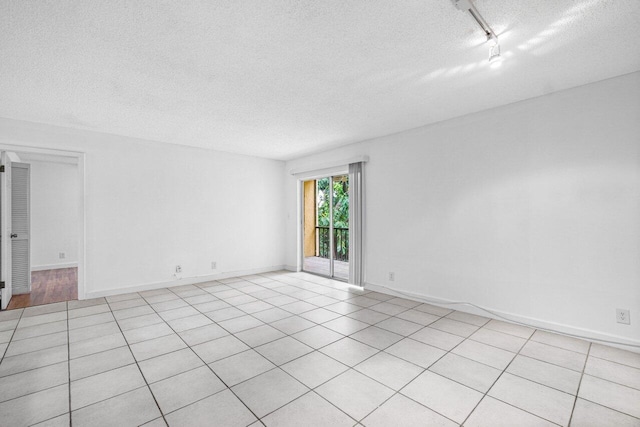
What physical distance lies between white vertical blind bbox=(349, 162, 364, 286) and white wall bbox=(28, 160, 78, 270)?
20.9 feet

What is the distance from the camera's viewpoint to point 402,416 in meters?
1.81

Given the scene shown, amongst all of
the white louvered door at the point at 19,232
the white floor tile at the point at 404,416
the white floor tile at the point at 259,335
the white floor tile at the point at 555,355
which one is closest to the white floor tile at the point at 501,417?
the white floor tile at the point at 404,416

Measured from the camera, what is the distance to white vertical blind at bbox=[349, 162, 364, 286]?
4914mm

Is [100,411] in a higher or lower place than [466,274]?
lower

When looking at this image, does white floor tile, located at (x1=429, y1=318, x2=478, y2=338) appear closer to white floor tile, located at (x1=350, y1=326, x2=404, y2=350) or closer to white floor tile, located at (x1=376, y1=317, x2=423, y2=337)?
white floor tile, located at (x1=376, y1=317, x2=423, y2=337)

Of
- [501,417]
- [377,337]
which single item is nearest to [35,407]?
[377,337]

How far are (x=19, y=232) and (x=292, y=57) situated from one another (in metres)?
5.32

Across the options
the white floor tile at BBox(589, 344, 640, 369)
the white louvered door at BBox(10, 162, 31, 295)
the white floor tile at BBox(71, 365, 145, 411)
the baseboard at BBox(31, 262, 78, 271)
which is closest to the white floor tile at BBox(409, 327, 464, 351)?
the white floor tile at BBox(589, 344, 640, 369)

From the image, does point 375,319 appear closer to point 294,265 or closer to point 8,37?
point 294,265

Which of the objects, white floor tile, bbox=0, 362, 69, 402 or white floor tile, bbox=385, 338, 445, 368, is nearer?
white floor tile, bbox=0, 362, 69, 402

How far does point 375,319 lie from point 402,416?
1.67 meters

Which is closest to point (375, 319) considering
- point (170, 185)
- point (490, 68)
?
point (490, 68)

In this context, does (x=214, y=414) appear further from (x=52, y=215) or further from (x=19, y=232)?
(x=52, y=215)

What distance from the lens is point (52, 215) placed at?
6609mm
